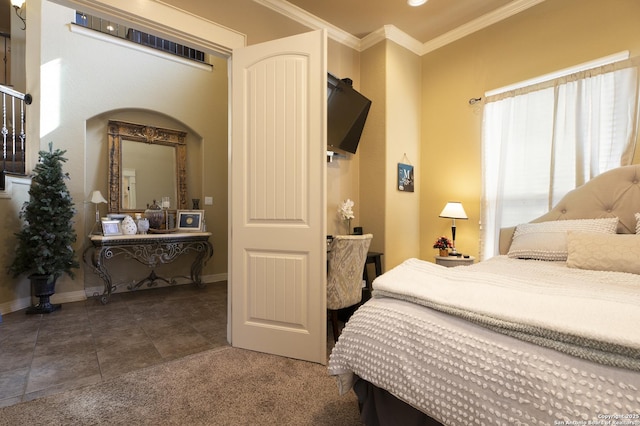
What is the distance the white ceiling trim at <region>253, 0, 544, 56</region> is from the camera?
9.48ft

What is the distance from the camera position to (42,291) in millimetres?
3227

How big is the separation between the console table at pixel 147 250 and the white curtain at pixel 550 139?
3.65 meters

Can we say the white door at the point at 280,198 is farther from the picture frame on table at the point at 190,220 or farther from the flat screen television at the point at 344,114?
the picture frame on table at the point at 190,220

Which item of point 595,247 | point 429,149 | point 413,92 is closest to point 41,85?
point 413,92

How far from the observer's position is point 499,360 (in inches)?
32.1

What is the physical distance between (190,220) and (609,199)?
4.63 meters

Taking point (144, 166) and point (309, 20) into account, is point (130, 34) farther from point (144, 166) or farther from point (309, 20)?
point (309, 20)

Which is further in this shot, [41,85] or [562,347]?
[41,85]

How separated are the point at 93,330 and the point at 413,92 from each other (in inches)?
164

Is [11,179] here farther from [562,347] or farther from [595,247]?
[595,247]

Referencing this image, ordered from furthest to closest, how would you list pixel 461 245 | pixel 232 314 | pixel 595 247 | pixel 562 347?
pixel 461 245, pixel 232 314, pixel 595 247, pixel 562 347

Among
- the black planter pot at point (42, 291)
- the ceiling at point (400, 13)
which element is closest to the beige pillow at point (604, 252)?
the ceiling at point (400, 13)

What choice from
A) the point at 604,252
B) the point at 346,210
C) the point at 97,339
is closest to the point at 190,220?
→ the point at 97,339

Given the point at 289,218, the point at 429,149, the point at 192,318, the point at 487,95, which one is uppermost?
the point at 487,95
